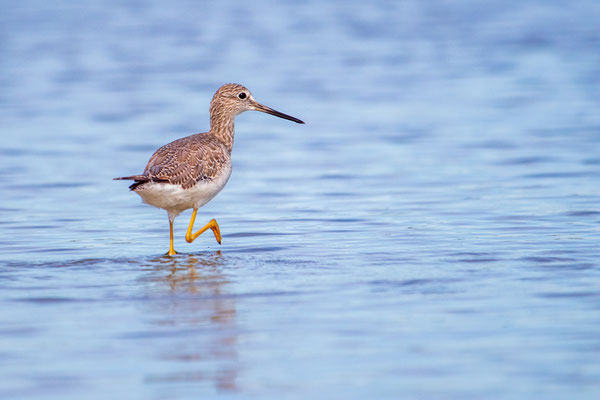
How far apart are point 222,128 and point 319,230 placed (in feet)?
4.55

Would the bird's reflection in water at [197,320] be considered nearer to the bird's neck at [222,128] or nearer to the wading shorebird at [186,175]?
the wading shorebird at [186,175]

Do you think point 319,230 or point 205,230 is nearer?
point 205,230

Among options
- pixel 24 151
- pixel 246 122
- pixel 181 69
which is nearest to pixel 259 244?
pixel 24 151

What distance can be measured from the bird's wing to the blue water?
701mm

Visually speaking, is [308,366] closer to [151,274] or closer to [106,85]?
[151,274]

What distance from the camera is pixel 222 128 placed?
10562mm

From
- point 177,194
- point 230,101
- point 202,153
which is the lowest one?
point 177,194

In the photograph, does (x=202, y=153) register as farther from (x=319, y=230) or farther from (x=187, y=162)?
(x=319, y=230)

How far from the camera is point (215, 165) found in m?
9.64

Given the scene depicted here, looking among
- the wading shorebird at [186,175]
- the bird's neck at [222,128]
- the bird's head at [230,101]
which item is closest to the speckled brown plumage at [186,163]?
the wading shorebird at [186,175]

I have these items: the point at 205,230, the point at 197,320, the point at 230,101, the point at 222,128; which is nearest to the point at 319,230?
the point at 205,230

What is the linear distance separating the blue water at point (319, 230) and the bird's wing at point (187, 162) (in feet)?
2.30

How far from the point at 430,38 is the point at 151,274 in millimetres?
19969

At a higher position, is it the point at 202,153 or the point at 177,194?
the point at 202,153
